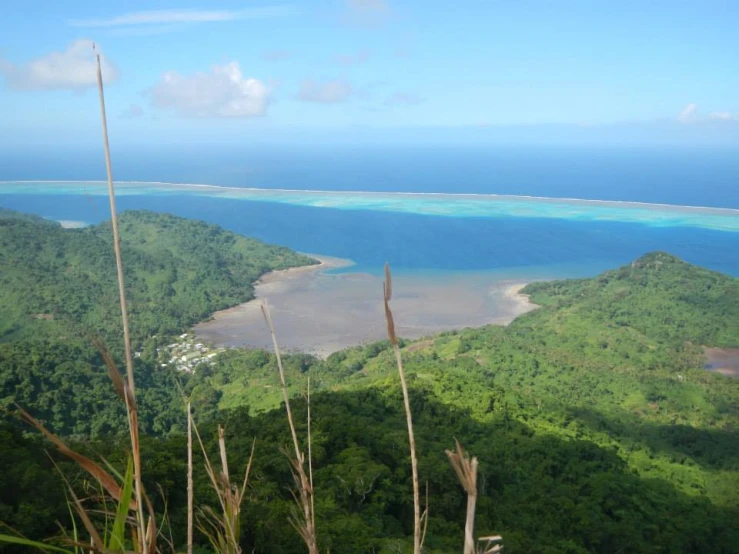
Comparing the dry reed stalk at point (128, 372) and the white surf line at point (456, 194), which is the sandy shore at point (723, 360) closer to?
the dry reed stalk at point (128, 372)

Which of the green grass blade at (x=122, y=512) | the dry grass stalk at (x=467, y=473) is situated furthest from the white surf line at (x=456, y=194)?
the dry grass stalk at (x=467, y=473)

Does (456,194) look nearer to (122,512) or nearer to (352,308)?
(352,308)

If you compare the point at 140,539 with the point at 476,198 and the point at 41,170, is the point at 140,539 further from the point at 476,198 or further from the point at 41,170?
the point at 41,170

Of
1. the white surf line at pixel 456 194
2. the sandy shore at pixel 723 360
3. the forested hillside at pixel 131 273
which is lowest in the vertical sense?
the sandy shore at pixel 723 360

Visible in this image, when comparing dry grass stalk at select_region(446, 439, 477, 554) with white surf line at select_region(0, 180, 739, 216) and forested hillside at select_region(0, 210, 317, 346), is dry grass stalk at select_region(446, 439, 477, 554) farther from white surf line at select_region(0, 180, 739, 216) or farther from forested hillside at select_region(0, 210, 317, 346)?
white surf line at select_region(0, 180, 739, 216)

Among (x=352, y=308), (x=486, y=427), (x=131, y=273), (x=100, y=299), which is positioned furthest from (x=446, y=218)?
(x=486, y=427)

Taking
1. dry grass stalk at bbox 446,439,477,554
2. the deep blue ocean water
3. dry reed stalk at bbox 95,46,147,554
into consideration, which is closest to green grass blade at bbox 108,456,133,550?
dry reed stalk at bbox 95,46,147,554
